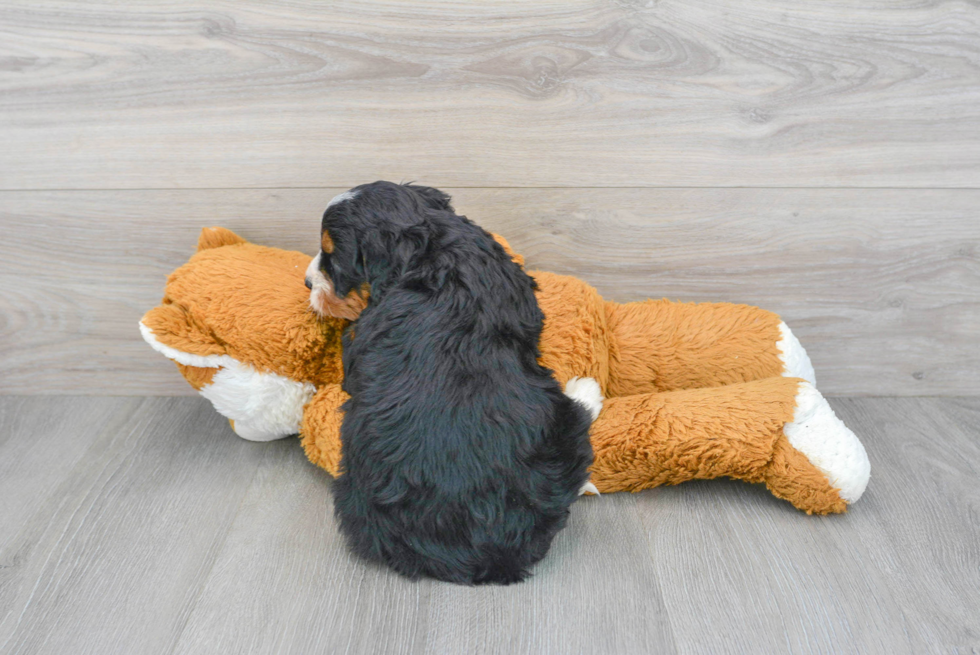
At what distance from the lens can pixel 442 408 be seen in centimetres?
91

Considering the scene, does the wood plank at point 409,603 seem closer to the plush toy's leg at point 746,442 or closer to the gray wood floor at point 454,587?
the gray wood floor at point 454,587

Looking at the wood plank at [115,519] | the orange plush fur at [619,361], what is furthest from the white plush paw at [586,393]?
the wood plank at [115,519]

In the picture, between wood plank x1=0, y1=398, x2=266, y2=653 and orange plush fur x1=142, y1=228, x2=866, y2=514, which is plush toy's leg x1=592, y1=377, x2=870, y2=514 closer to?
orange plush fur x1=142, y1=228, x2=866, y2=514

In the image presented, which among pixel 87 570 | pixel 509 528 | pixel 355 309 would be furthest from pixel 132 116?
pixel 509 528

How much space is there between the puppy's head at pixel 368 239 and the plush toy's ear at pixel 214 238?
36 cm

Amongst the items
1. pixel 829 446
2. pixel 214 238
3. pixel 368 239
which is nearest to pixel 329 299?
pixel 368 239

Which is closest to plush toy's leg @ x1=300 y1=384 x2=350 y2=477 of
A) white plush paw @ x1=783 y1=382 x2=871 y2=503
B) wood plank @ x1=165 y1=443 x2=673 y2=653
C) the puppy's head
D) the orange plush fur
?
the orange plush fur

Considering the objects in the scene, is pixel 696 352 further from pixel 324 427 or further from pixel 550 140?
pixel 324 427

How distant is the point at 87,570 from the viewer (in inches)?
40.3

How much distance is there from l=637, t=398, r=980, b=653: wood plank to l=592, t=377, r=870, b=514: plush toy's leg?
0.18ft

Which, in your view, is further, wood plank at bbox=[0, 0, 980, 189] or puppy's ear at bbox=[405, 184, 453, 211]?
wood plank at bbox=[0, 0, 980, 189]

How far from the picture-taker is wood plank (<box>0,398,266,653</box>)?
93 centimetres

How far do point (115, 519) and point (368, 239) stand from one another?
0.66 metres

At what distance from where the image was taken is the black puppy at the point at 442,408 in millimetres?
912
